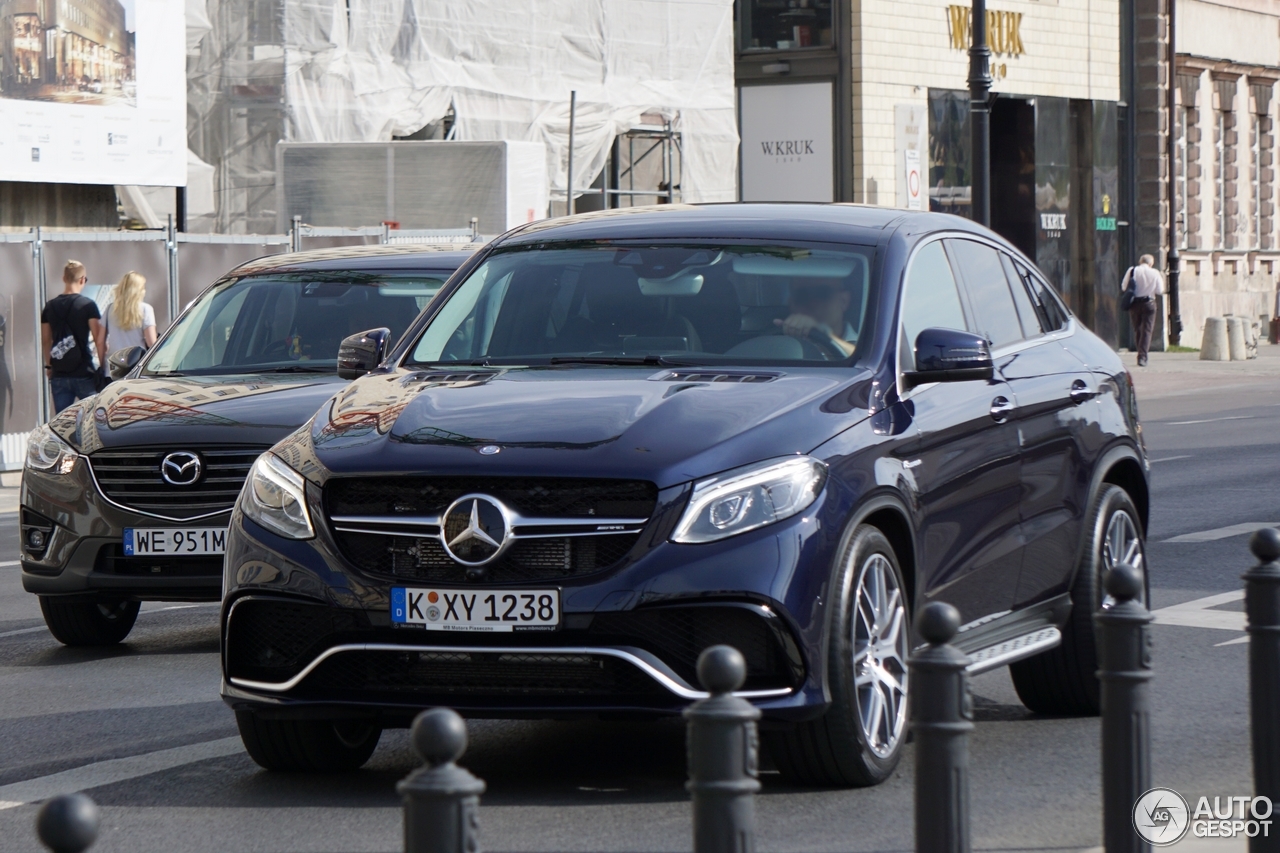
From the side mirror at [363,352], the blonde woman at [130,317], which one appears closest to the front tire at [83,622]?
the side mirror at [363,352]

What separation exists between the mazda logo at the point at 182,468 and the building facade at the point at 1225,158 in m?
38.4

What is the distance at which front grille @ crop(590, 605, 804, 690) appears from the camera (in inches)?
225

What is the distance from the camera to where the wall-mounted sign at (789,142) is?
37.8 metres

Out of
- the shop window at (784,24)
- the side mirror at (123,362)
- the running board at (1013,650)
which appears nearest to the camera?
the running board at (1013,650)

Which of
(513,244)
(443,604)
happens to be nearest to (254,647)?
(443,604)

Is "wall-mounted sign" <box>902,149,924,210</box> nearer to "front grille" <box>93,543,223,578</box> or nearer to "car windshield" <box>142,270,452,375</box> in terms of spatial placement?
"car windshield" <box>142,270,452,375</box>

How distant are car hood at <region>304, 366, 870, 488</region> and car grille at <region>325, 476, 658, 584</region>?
0.04 m

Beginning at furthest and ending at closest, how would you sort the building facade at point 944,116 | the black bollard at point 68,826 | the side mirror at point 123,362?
the building facade at point 944,116 < the side mirror at point 123,362 < the black bollard at point 68,826

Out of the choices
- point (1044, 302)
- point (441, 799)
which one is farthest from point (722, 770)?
point (1044, 302)

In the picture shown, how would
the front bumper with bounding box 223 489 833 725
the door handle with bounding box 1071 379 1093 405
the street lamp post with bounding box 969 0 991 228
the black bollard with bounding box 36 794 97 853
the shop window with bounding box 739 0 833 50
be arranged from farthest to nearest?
the shop window with bounding box 739 0 833 50 < the street lamp post with bounding box 969 0 991 228 < the door handle with bounding box 1071 379 1093 405 < the front bumper with bounding box 223 489 833 725 < the black bollard with bounding box 36 794 97 853

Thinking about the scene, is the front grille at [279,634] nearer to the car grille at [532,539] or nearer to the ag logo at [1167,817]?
the car grille at [532,539]

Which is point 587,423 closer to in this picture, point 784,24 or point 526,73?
point 526,73

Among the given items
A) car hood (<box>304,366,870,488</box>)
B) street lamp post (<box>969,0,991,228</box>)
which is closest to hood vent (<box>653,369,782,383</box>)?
car hood (<box>304,366,870,488</box>)

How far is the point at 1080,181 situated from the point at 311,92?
2070 cm
